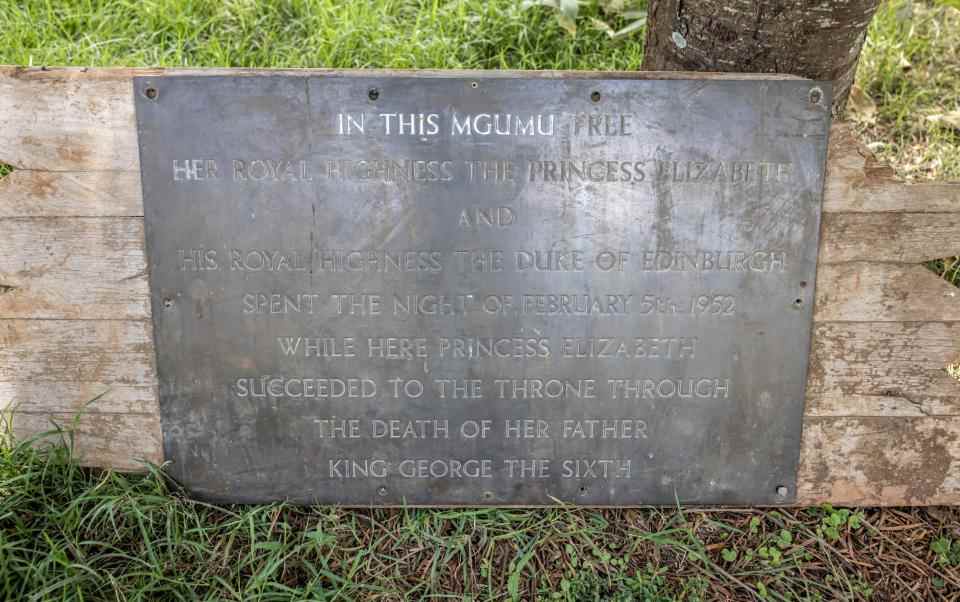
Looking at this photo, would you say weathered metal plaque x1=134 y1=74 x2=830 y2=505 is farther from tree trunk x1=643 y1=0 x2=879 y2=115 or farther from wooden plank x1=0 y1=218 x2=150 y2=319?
tree trunk x1=643 y1=0 x2=879 y2=115

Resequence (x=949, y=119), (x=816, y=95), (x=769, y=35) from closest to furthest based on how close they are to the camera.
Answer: (x=816, y=95), (x=769, y=35), (x=949, y=119)

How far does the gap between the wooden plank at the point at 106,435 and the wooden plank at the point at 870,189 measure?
2.11 metres

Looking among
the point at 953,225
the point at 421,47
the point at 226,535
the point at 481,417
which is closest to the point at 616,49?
the point at 421,47

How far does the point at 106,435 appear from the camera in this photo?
89.9 inches

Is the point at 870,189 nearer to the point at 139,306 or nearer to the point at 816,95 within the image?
the point at 816,95

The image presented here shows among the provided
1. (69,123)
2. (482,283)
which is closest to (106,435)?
(69,123)

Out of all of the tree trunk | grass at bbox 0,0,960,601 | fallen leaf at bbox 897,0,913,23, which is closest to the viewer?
grass at bbox 0,0,960,601

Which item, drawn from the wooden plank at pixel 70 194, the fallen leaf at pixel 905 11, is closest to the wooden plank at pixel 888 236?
the fallen leaf at pixel 905 11

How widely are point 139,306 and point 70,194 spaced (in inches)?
14.7

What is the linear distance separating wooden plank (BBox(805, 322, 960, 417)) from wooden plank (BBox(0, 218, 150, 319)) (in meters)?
2.02

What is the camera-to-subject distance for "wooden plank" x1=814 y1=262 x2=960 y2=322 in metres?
2.20

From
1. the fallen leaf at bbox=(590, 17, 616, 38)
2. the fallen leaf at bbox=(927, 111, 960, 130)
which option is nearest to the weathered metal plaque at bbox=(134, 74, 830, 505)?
the fallen leaf at bbox=(590, 17, 616, 38)

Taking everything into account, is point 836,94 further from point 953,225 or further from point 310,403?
point 310,403

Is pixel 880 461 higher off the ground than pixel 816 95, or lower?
lower
